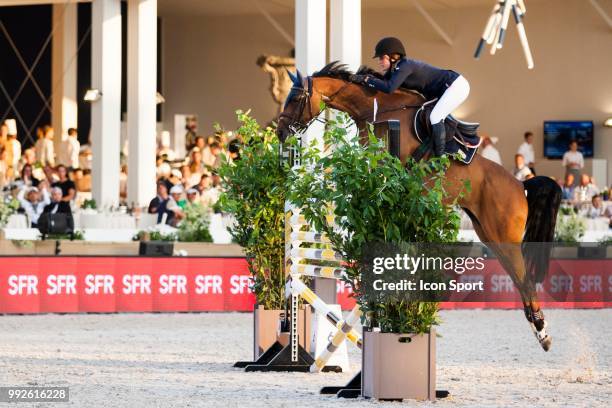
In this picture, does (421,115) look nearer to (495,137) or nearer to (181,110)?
(495,137)

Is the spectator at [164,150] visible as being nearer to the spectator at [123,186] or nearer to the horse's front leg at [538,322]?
the spectator at [123,186]

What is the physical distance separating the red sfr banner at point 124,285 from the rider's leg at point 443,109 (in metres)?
5.26

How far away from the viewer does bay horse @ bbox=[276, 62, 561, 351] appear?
9.02 m

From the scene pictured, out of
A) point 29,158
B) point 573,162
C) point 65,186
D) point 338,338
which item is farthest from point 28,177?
point 338,338

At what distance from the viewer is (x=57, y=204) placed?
17.3m

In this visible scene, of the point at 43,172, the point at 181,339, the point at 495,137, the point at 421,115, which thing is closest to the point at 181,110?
the point at 495,137

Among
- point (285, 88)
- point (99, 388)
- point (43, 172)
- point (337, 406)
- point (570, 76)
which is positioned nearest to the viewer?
point (337, 406)

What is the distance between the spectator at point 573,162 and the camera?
78.9 feet

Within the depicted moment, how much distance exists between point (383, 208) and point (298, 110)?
70.1 inches

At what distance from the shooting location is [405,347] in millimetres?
7410

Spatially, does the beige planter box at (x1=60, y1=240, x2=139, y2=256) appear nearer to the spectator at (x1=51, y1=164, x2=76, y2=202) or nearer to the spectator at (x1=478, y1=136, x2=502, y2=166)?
the spectator at (x1=51, y1=164, x2=76, y2=202)

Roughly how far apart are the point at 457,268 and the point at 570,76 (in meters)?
19.5

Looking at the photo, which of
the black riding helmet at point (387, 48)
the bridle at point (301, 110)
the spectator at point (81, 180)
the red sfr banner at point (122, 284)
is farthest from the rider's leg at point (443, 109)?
the spectator at point (81, 180)

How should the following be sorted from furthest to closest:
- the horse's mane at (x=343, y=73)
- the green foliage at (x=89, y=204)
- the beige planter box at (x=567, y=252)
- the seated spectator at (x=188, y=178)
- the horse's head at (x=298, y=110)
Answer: the seated spectator at (x=188, y=178) → the green foliage at (x=89, y=204) → the beige planter box at (x=567, y=252) → the horse's mane at (x=343, y=73) → the horse's head at (x=298, y=110)
